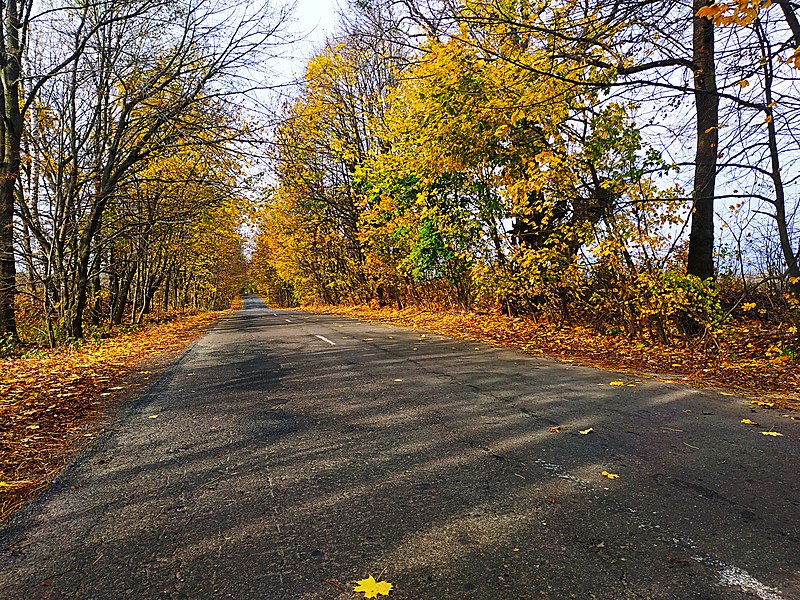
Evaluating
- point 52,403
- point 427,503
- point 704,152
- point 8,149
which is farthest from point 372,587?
point 8,149

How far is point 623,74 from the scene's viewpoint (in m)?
8.28

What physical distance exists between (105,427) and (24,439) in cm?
67

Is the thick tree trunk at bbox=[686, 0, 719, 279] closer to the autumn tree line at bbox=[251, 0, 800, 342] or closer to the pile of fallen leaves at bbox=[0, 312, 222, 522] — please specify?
the autumn tree line at bbox=[251, 0, 800, 342]

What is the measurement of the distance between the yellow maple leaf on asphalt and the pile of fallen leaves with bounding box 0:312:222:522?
2461mm

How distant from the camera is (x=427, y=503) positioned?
3.16 metres

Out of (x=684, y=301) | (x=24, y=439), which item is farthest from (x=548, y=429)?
(x=684, y=301)

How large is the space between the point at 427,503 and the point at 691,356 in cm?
710

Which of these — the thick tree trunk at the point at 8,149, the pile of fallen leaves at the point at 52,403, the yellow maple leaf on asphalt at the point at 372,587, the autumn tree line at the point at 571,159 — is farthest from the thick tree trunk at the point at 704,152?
the thick tree trunk at the point at 8,149

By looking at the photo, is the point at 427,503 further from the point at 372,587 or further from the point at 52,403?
the point at 52,403

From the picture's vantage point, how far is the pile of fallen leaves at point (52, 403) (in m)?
3.95

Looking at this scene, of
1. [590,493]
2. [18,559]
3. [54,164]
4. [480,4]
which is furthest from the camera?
[54,164]

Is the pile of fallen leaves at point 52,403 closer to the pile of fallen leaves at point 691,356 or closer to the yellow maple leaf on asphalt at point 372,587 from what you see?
the yellow maple leaf on asphalt at point 372,587

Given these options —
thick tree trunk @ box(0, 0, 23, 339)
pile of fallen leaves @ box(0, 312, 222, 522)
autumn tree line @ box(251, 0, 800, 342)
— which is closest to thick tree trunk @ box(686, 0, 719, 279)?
autumn tree line @ box(251, 0, 800, 342)

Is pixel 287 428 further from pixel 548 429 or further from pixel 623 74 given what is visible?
pixel 623 74
